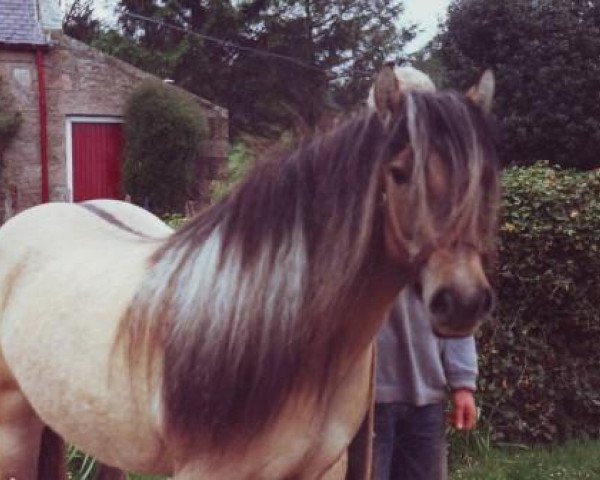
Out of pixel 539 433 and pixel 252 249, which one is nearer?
pixel 252 249

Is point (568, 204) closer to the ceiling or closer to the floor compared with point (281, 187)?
closer to the floor

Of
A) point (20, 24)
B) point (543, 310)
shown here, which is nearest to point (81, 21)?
point (20, 24)

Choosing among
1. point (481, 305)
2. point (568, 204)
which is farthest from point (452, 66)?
point (481, 305)

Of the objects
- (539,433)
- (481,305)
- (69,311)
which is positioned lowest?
(539,433)

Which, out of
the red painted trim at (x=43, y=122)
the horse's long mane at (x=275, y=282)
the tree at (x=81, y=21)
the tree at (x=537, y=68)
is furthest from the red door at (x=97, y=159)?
the horse's long mane at (x=275, y=282)

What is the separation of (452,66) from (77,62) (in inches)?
260

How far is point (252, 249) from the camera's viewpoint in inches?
79.4

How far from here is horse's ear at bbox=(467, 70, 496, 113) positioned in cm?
191

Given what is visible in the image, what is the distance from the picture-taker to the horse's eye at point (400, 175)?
1.74 metres

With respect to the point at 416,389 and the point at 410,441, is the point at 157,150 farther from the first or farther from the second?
the point at 416,389

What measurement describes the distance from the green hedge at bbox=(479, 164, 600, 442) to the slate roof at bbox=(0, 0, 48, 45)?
12.3 meters

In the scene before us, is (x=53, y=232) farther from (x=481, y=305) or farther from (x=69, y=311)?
(x=481, y=305)

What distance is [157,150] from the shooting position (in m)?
15.9

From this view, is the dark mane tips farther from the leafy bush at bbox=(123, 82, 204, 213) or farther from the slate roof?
the slate roof
